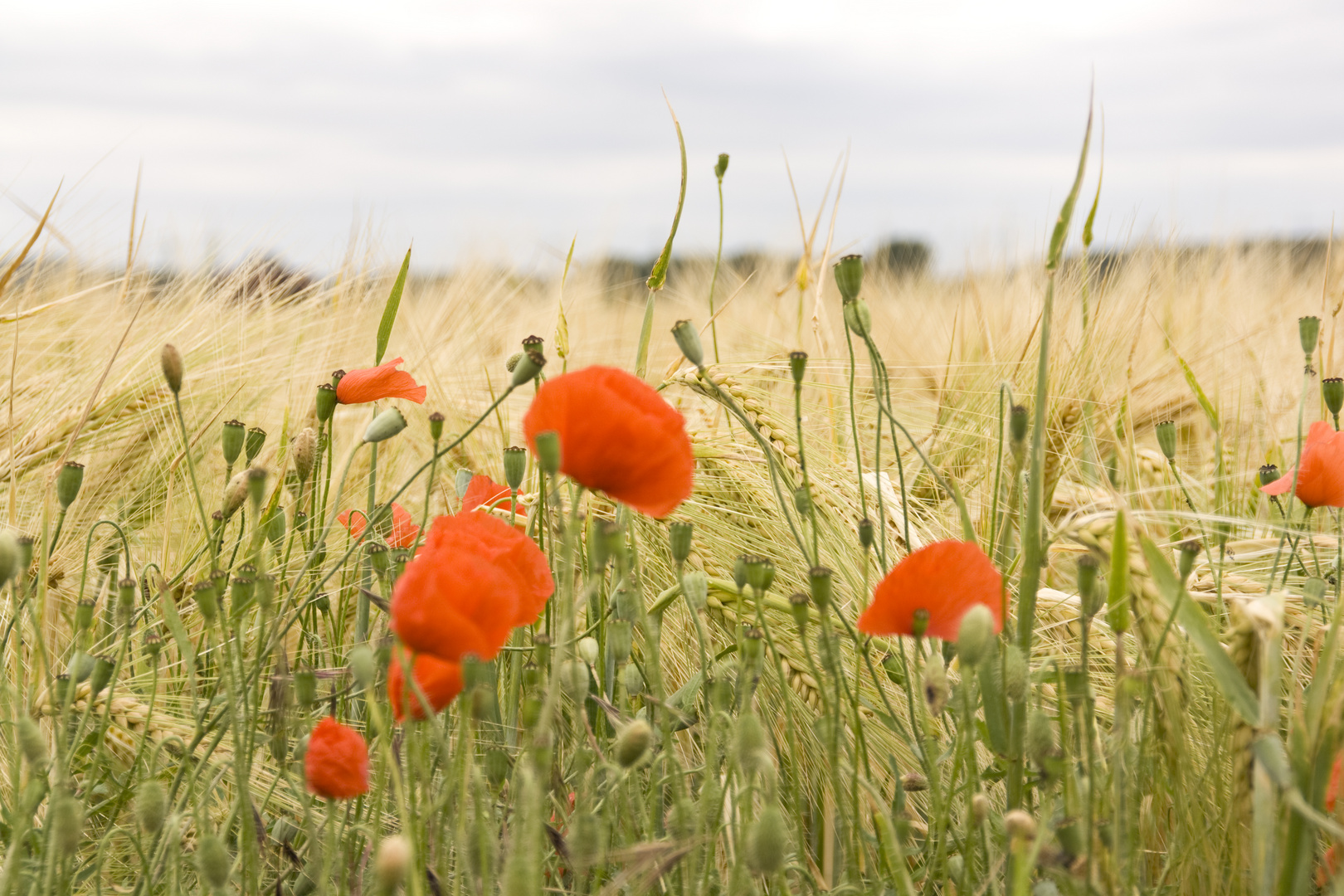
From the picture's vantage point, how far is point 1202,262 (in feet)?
7.47

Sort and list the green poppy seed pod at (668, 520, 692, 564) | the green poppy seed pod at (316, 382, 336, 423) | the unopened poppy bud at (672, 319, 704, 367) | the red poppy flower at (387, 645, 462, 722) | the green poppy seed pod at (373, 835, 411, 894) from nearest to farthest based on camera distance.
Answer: the green poppy seed pod at (373, 835, 411, 894), the red poppy flower at (387, 645, 462, 722), the green poppy seed pod at (668, 520, 692, 564), the unopened poppy bud at (672, 319, 704, 367), the green poppy seed pod at (316, 382, 336, 423)

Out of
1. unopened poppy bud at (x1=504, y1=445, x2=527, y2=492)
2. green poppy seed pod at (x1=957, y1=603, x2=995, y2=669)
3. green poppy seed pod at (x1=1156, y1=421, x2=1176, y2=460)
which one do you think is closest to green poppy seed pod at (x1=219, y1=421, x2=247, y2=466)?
unopened poppy bud at (x1=504, y1=445, x2=527, y2=492)

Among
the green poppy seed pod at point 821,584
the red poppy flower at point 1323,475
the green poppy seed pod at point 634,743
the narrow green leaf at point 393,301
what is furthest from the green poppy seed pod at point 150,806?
the red poppy flower at point 1323,475

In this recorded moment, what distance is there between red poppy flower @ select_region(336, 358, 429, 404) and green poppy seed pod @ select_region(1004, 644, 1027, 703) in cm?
52

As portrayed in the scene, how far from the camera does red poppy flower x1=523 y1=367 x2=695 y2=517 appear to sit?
526 millimetres

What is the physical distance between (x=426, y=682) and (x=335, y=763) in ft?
0.22

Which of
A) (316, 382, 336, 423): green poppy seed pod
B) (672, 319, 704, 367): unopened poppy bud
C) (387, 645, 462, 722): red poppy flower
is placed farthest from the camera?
(316, 382, 336, 423): green poppy seed pod

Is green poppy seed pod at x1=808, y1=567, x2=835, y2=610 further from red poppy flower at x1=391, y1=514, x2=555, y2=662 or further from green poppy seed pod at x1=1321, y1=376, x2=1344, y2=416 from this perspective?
green poppy seed pod at x1=1321, y1=376, x2=1344, y2=416

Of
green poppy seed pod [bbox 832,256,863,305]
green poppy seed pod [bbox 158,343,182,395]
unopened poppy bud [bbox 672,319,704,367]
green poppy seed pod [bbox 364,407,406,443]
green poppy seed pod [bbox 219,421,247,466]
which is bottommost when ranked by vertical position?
green poppy seed pod [bbox 219,421,247,466]

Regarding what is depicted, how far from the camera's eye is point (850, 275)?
69 centimetres

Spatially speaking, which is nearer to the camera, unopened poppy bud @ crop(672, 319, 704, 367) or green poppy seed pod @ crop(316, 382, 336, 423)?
unopened poppy bud @ crop(672, 319, 704, 367)

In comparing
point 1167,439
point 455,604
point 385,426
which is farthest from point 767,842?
point 1167,439

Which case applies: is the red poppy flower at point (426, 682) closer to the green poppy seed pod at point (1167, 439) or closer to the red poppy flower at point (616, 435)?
the red poppy flower at point (616, 435)

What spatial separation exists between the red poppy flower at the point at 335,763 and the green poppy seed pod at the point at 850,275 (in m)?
0.42
